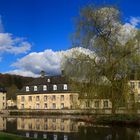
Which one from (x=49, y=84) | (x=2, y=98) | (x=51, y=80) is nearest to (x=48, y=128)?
(x=49, y=84)

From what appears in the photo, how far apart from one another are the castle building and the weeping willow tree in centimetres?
3788

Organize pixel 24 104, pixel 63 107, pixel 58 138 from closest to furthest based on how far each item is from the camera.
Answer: pixel 58 138, pixel 63 107, pixel 24 104

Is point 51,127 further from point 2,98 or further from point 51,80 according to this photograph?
point 2,98

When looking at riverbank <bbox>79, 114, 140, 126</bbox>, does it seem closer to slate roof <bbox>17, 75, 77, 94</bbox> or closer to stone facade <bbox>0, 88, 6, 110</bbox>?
slate roof <bbox>17, 75, 77, 94</bbox>

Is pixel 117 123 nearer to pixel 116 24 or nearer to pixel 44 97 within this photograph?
pixel 116 24

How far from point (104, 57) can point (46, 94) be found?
144 ft

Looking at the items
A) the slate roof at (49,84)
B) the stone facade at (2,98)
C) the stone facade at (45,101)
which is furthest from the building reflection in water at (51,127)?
the stone facade at (2,98)

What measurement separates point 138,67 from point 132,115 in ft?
17.2

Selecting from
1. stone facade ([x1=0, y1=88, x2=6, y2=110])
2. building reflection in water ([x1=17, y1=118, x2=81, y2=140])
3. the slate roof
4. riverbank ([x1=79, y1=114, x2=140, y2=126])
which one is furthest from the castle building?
riverbank ([x1=79, y1=114, x2=140, y2=126])

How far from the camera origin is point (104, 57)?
1666 inches

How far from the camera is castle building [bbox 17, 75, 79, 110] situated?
8244 cm

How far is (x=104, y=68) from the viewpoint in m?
42.1

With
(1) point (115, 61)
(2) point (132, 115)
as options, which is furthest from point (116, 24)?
(2) point (132, 115)

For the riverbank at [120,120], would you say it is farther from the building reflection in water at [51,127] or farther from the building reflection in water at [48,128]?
the building reflection in water at [51,127]
